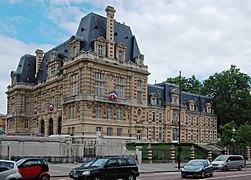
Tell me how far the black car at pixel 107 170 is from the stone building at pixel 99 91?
2491cm

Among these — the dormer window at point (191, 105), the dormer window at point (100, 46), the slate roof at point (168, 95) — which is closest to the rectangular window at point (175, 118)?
the slate roof at point (168, 95)

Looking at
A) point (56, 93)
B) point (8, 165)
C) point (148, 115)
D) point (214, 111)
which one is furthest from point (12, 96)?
point (8, 165)

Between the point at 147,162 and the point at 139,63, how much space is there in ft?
71.1

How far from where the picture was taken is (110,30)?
61188mm

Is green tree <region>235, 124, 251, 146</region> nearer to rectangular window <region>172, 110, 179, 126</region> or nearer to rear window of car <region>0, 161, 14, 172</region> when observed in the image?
rectangular window <region>172, 110, 179, 126</region>

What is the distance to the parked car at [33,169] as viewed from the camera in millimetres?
21766

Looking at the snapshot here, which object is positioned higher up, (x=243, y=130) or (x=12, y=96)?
(x=12, y=96)

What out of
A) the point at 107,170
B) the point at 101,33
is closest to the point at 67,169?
the point at 107,170

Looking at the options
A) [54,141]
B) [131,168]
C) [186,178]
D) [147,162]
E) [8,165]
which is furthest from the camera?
[147,162]

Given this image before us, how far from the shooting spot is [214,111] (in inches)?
3553

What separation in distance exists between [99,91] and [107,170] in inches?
1423

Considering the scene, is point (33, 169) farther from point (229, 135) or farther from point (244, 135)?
point (229, 135)

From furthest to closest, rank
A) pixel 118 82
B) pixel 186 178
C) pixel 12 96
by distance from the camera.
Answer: pixel 12 96 → pixel 118 82 → pixel 186 178

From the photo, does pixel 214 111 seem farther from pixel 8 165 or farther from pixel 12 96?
pixel 8 165
